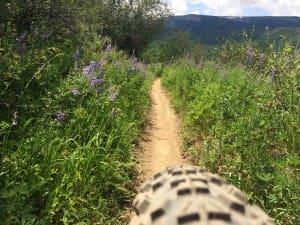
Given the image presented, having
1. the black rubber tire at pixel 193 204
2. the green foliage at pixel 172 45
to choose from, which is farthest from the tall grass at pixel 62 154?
the green foliage at pixel 172 45

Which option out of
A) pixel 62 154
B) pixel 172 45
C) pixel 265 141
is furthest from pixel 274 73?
pixel 172 45

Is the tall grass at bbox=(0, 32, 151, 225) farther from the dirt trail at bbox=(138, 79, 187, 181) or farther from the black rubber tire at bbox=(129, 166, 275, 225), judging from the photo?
the black rubber tire at bbox=(129, 166, 275, 225)

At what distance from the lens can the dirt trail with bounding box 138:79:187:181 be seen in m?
7.03

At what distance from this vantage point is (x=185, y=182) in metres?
1.84

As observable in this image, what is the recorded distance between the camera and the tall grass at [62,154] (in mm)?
4102

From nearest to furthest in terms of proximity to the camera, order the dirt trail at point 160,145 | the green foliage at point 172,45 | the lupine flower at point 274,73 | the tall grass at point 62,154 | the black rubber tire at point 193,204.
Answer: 1. the black rubber tire at point 193,204
2. the tall grass at point 62,154
3. the lupine flower at point 274,73
4. the dirt trail at point 160,145
5. the green foliage at point 172,45

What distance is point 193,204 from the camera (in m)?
1.51

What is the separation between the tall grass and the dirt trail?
1.60 ft

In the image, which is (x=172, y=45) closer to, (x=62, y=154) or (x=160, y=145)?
(x=160, y=145)

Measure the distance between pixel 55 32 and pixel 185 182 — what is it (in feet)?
26.9

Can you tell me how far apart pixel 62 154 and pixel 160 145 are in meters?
3.95

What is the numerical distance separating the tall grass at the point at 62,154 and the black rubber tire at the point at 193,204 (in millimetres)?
2200

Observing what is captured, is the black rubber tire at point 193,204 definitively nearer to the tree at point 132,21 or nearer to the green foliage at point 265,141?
the green foliage at point 265,141

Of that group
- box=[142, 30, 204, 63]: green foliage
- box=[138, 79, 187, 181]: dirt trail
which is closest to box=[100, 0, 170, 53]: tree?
box=[142, 30, 204, 63]: green foliage
